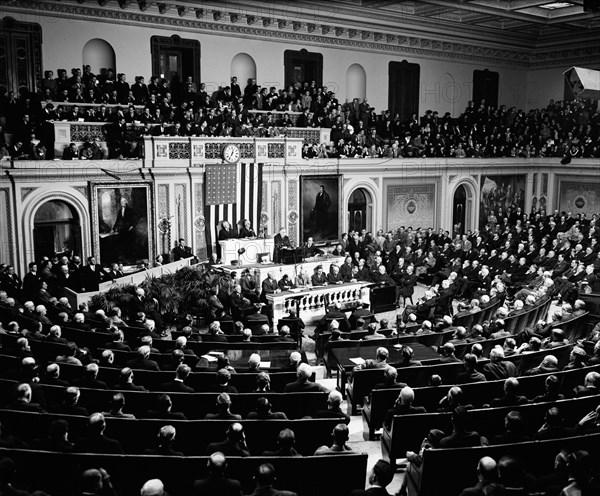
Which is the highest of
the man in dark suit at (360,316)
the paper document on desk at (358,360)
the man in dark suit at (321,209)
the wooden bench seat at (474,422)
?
the man in dark suit at (321,209)

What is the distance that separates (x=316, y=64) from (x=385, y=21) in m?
3.87

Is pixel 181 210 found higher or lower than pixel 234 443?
higher

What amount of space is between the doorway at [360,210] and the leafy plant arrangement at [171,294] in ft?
34.7

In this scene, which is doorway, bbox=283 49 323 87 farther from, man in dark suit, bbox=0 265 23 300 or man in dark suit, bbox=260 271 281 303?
man in dark suit, bbox=0 265 23 300

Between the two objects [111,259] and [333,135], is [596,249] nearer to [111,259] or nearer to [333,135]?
[333,135]

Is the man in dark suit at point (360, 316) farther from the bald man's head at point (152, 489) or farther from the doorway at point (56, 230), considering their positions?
the bald man's head at point (152, 489)

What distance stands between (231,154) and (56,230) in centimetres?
612

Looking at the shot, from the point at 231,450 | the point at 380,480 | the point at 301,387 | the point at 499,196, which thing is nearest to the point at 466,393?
the point at 301,387

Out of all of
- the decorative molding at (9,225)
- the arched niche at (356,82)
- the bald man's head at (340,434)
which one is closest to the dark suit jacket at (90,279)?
the decorative molding at (9,225)

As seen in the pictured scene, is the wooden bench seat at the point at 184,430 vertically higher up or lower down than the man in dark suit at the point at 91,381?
lower down

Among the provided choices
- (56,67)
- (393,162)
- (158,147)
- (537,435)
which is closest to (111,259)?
(158,147)

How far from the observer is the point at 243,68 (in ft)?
87.1

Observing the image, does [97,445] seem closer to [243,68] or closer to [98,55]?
[98,55]

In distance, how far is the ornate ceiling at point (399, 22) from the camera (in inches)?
914
